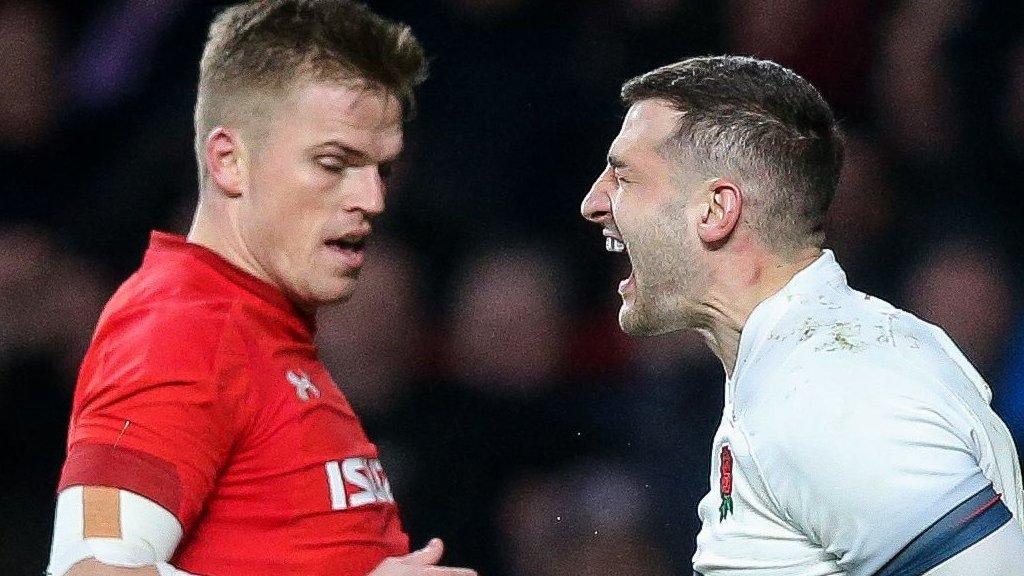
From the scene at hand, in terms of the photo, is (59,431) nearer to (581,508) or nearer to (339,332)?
(339,332)

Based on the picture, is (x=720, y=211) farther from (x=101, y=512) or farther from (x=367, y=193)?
(x=101, y=512)

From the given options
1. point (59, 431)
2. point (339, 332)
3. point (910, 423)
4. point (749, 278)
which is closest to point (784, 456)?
point (910, 423)

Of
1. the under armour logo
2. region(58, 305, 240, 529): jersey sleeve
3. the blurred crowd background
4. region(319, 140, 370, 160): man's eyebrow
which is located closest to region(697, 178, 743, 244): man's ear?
region(319, 140, 370, 160): man's eyebrow

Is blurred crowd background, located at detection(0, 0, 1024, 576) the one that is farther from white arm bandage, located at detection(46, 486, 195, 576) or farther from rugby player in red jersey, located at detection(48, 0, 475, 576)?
white arm bandage, located at detection(46, 486, 195, 576)

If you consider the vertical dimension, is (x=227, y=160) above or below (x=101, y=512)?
A: above

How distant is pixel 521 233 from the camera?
3.12 metres

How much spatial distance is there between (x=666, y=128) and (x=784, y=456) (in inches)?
25.5

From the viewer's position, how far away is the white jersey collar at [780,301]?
186 cm

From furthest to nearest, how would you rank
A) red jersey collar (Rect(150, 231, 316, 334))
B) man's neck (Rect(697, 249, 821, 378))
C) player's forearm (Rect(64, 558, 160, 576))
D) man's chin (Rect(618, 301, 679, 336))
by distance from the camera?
man's chin (Rect(618, 301, 679, 336)) → man's neck (Rect(697, 249, 821, 378)) → red jersey collar (Rect(150, 231, 316, 334)) → player's forearm (Rect(64, 558, 160, 576))

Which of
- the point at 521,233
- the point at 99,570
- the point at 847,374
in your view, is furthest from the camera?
the point at 521,233

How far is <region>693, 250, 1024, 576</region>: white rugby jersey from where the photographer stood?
1.54 meters

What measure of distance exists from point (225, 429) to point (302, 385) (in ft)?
0.51

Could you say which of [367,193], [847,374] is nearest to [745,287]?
[847,374]

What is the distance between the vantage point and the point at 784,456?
1611 millimetres
